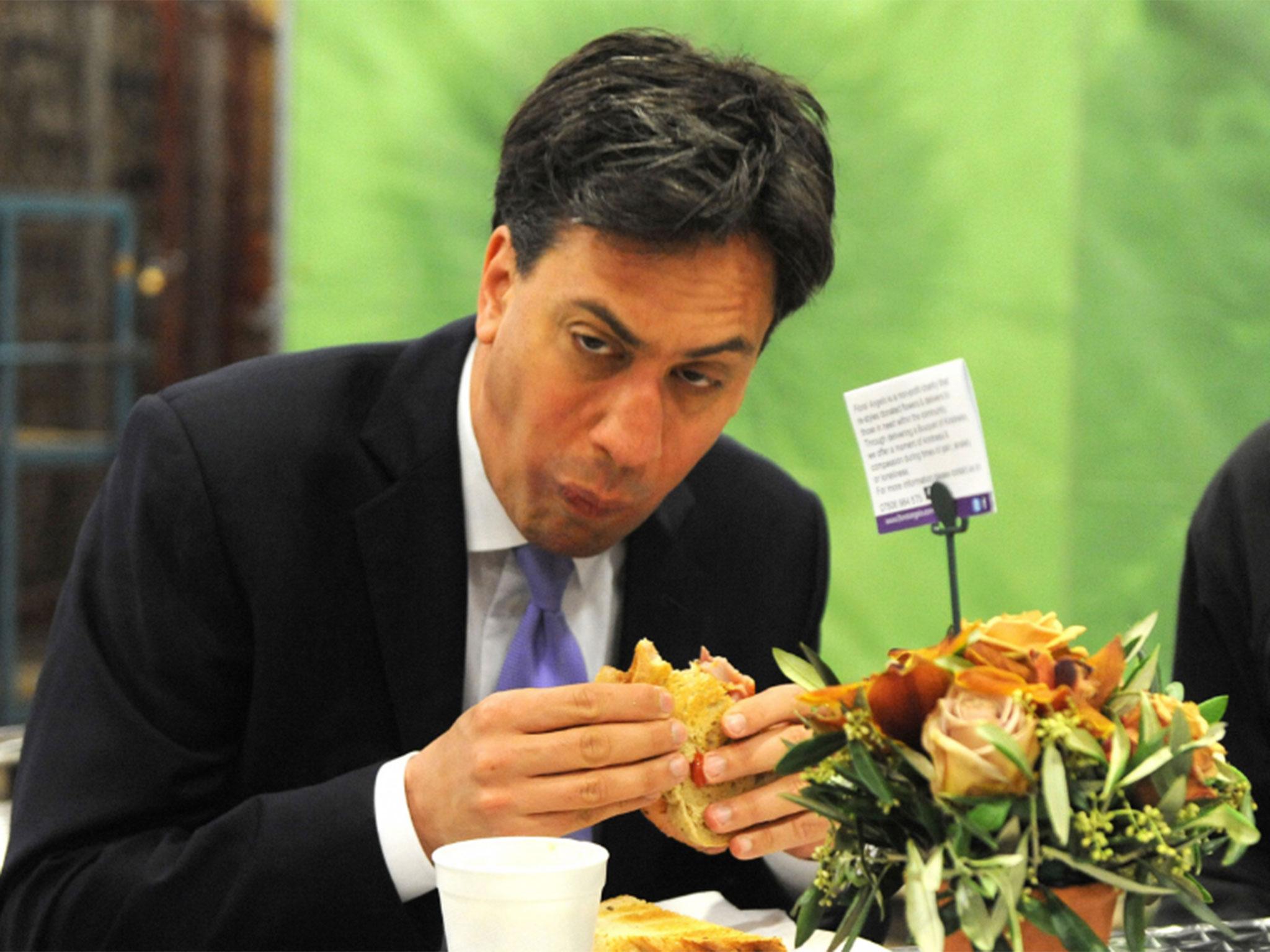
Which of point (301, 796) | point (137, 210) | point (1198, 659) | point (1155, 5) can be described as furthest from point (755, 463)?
point (137, 210)

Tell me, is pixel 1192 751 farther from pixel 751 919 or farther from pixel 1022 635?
pixel 751 919

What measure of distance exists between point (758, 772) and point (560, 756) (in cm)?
21

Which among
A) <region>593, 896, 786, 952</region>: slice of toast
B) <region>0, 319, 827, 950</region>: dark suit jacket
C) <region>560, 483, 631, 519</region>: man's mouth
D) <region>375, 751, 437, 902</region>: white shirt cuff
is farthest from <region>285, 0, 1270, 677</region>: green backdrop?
<region>593, 896, 786, 952</region>: slice of toast

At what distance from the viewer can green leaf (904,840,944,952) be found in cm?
93

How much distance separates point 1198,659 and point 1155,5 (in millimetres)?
1382

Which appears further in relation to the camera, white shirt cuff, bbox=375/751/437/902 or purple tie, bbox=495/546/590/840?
purple tie, bbox=495/546/590/840

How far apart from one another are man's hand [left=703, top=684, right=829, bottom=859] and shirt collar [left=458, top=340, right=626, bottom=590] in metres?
0.45

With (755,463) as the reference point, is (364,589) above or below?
below

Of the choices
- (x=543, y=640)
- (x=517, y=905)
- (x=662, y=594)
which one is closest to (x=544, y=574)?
(x=543, y=640)

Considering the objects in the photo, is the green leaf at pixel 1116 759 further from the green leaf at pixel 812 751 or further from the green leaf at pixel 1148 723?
the green leaf at pixel 812 751

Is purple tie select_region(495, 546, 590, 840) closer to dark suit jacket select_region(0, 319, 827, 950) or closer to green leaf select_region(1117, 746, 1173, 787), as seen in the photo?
dark suit jacket select_region(0, 319, 827, 950)

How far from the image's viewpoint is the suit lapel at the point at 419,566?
1.69 m

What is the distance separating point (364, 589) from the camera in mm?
1721

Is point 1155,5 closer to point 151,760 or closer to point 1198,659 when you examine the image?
point 1198,659
